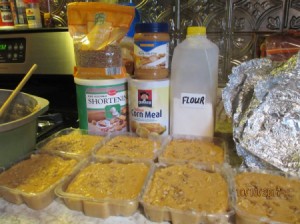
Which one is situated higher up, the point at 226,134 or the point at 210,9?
the point at 210,9

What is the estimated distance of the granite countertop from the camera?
0.47 metres

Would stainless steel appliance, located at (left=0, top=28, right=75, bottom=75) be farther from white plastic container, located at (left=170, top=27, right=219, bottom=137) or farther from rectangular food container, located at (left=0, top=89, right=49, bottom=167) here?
white plastic container, located at (left=170, top=27, right=219, bottom=137)

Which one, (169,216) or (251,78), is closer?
(169,216)

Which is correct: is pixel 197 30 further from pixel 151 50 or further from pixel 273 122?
pixel 273 122

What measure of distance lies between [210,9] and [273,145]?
579 mm

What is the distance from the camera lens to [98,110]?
70 centimetres

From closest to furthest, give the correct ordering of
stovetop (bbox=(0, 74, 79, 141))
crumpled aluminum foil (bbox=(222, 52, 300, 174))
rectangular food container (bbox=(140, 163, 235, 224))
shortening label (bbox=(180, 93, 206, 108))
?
1. rectangular food container (bbox=(140, 163, 235, 224))
2. crumpled aluminum foil (bbox=(222, 52, 300, 174))
3. shortening label (bbox=(180, 93, 206, 108))
4. stovetop (bbox=(0, 74, 79, 141))

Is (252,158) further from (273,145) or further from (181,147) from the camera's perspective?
(181,147)

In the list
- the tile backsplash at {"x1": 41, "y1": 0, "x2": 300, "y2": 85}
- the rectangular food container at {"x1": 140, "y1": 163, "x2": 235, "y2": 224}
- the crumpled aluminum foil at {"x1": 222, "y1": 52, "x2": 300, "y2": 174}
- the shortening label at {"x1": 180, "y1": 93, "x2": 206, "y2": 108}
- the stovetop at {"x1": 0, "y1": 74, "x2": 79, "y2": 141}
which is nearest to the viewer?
the rectangular food container at {"x1": 140, "y1": 163, "x2": 235, "y2": 224}

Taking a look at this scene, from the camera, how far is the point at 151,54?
2.16 ft

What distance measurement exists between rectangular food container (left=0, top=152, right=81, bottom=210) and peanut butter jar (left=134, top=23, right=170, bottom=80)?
0.34m

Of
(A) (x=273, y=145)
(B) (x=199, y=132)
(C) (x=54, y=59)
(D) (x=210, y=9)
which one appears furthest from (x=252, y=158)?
(C) (x=54, y=59)

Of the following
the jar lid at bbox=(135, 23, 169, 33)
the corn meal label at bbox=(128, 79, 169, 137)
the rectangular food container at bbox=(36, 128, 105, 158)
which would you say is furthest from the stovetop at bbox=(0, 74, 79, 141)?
the jar lid at bbox=(135, 23, 169, 33)

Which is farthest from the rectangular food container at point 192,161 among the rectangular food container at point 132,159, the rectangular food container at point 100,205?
the rectangular food container at point 100,205
